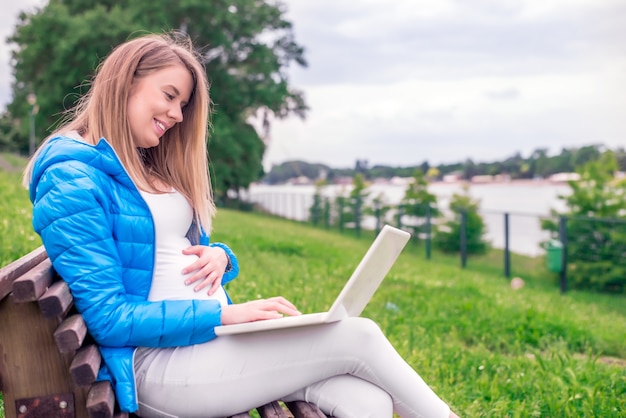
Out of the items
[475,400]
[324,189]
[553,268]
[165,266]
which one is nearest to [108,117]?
[165,266]

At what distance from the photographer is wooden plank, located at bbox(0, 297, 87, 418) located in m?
1.89

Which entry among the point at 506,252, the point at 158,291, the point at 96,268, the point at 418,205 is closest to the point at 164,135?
the point at 158,291

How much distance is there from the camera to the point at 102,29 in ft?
72.6

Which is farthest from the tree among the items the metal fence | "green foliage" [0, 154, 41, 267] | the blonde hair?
the blonde hair

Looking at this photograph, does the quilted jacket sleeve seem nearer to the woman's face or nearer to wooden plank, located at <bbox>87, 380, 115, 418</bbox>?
wooden plank, located at <bbox>87, 380, 115, 418</bbox>

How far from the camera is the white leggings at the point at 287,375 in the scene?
83.5 inches

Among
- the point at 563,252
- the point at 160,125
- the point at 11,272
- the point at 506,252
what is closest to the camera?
the point at 11,272

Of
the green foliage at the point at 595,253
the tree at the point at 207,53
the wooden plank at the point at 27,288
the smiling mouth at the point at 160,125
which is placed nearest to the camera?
the wooden plank at the point at 27,288

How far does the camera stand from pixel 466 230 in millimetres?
16922

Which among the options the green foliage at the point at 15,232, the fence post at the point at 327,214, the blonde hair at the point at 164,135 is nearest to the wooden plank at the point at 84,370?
the blonde hair at the point at 164,135

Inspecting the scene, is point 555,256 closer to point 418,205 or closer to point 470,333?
point 418,205

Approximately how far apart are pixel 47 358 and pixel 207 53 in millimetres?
25882

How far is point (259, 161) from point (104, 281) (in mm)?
29266

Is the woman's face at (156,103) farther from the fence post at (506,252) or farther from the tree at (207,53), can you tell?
the tree at (207,53)
